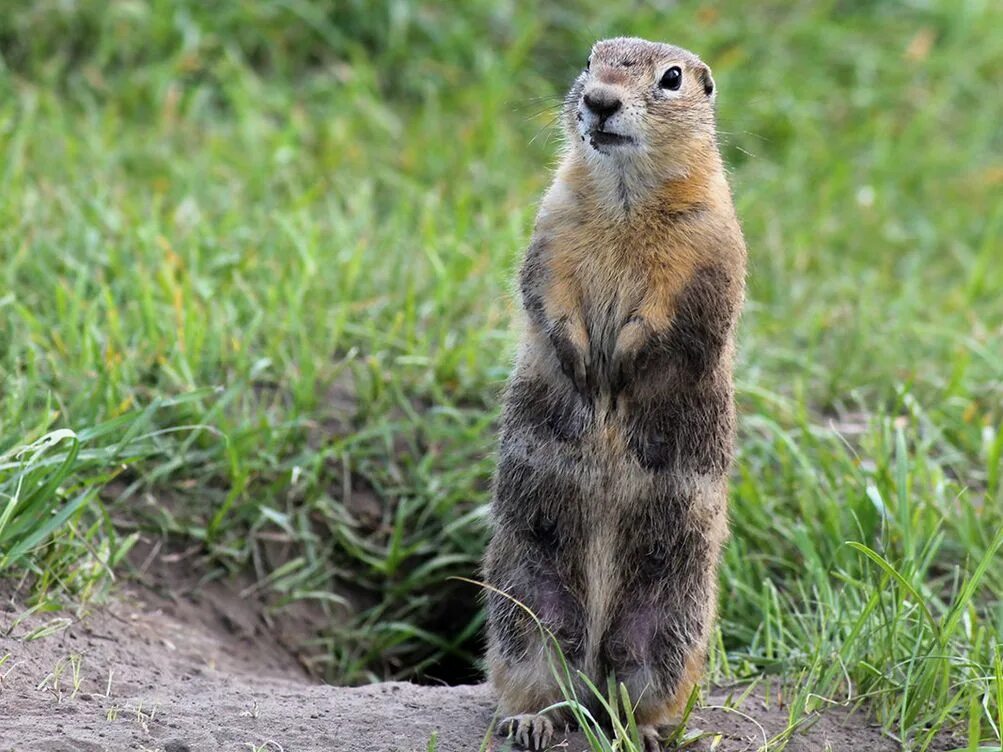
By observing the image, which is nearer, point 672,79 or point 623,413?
point 623,413

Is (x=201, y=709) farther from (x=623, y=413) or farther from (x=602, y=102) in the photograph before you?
(x=602, y=102)

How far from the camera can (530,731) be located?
11.2 ft

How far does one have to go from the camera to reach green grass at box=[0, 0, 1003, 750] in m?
4.13

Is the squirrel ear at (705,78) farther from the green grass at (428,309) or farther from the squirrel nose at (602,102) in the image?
the green grass at (428,309)

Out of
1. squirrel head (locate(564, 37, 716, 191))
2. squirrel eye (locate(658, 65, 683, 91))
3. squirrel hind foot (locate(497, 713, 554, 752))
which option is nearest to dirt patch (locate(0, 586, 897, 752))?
squirrel hind foot (locate(497, 713, 554, 752))

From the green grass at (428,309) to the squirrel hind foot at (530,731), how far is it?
22.8 inches

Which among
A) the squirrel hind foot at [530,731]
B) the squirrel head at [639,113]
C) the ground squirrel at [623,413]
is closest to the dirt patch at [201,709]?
the squirrel hind foot at [530,731]

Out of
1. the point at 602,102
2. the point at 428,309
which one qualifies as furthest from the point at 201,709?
the point at 428,309

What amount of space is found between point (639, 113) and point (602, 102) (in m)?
0.13

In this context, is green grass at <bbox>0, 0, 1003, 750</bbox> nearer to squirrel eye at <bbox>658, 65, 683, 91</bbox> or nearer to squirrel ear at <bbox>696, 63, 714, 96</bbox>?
squirrel ear at <bbox>696, 63, 714, 96</bbox>

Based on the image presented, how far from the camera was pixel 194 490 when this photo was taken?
4504 millimetres

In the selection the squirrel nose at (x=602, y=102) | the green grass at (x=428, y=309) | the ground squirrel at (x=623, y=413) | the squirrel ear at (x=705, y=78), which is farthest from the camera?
the green grass at (x=428, y=309)

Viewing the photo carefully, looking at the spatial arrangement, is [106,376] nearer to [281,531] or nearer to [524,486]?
[281,531]

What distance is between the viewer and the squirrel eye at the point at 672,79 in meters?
3.63
